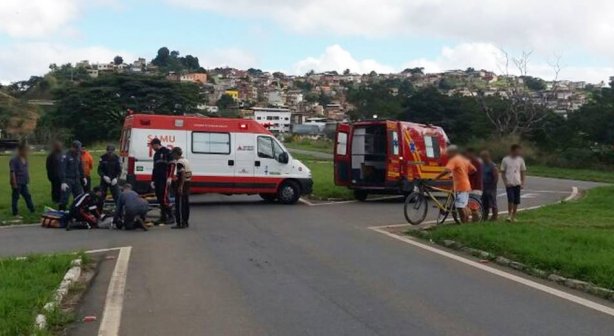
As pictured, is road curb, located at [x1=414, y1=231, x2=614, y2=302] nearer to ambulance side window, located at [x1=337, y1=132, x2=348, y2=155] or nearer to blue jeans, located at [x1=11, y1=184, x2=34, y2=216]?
ambulance side window, located at [x1=337, y1=132, x2=348, y2=155]

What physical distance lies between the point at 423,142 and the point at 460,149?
24.8ft

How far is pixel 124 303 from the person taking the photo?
7.97 metres

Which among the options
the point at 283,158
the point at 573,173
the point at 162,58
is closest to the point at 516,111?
the point at 573,173

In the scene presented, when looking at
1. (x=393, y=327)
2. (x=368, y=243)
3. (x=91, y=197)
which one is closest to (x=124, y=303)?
(x=393, y=327)

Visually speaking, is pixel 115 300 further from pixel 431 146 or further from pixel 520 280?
pixel 431 146

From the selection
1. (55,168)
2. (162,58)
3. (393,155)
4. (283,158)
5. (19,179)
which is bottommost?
(19,179)

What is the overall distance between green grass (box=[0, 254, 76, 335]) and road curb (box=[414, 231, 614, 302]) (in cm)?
583

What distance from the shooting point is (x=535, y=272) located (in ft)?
32.2

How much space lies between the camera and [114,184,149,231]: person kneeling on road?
1484 cm

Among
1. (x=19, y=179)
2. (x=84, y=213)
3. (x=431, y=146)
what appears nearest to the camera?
(x=84, y=213)

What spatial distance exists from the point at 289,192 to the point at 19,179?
719 cm

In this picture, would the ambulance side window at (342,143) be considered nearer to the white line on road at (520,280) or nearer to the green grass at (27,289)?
the white line on road at (520,280)

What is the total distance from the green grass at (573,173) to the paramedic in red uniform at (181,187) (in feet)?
81.6

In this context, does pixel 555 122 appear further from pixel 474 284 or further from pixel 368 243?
pixel 474 284
